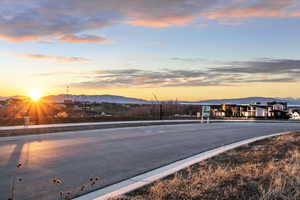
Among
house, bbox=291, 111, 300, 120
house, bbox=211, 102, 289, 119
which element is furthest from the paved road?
house, bbox=291, 111, 300, 120

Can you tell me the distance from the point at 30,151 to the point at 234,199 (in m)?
7.68

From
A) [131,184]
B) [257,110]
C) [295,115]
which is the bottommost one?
[131,184]

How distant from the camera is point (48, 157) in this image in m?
9.72

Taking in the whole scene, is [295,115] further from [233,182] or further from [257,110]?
[233,182]

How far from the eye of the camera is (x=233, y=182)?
6457 millimetres

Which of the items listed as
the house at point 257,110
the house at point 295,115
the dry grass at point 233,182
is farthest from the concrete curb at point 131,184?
the house at point 295,115

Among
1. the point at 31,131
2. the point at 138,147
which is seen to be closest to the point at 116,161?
the point at 138,147

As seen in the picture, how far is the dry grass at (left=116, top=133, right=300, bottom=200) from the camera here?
557cm

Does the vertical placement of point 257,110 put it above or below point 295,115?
above

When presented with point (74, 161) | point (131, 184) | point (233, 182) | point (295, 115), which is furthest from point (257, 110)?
point (131, 184)

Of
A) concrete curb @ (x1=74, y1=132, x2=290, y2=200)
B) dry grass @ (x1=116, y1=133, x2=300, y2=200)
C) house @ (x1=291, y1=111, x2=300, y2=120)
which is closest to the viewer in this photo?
dry grass @ (x1=116, y1=133, x2=300, y2=200)

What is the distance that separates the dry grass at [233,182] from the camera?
5.57 m

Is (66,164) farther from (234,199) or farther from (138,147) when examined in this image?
(234,199)

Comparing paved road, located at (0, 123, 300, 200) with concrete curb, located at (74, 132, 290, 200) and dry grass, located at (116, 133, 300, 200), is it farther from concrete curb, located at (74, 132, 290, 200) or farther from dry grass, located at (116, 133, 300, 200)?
dry grass, located at (116, 133, 300, 200)
